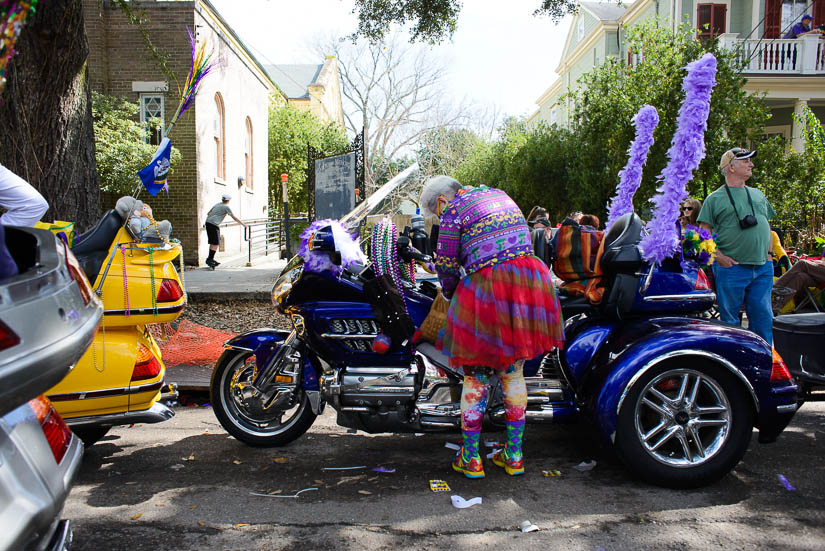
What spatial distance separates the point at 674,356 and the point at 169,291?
303cm

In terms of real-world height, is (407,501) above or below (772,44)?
below

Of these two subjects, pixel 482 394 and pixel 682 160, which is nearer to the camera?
pixel 482 394

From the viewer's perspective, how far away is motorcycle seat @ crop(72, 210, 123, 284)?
3807mm

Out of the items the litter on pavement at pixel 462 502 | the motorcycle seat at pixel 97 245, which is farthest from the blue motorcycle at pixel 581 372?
the motorcycle seat at pixel 97 245

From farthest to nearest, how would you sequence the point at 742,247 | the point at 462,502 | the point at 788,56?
the point at 788,56 < the point at 742,247 < the point at 462,502

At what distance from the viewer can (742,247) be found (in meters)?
4.88

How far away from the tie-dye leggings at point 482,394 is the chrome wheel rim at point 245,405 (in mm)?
1135

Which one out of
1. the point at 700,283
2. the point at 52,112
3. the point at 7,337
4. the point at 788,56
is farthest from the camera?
the point at 788,56

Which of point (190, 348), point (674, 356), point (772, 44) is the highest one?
point (772, 44)

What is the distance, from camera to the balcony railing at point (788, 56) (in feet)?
62.2

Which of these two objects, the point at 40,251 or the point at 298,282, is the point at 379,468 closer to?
the point at 298,282

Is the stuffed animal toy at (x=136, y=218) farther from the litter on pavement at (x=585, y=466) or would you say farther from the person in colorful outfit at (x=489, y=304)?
the litter on pavement at (x=585, y=466)

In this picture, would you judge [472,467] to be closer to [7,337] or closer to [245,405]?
[245,405]

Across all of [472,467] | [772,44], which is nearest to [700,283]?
[472,467]
